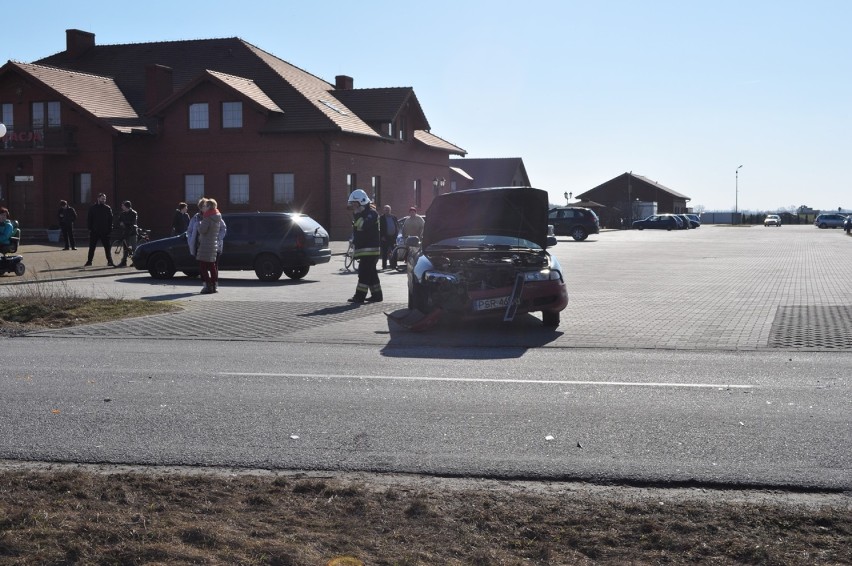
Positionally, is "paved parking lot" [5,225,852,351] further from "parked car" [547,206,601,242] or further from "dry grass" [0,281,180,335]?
"parked car" [547,206,601,242]

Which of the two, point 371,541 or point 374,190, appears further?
point 374,190

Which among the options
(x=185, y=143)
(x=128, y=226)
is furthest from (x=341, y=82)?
(x=128, y=226)

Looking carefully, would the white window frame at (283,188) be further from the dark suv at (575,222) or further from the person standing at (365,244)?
the person standing at (365,244)

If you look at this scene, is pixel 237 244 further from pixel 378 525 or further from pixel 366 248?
pixel 378 525

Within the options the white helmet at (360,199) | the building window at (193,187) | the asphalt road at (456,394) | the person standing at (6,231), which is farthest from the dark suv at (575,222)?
the asphalt road at (456,394)

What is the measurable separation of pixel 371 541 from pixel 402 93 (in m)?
46.8

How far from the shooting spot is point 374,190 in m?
50.2

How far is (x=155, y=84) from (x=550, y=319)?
39.5 m

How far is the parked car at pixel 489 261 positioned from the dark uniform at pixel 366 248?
180 centimetres

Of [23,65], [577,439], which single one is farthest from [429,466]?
[23,65]

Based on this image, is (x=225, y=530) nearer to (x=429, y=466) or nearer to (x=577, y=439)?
(x=429, y=466)

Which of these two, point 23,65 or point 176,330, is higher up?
point 23,65

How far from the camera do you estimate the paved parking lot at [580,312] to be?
490 inches

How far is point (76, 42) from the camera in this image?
54.5 metres
